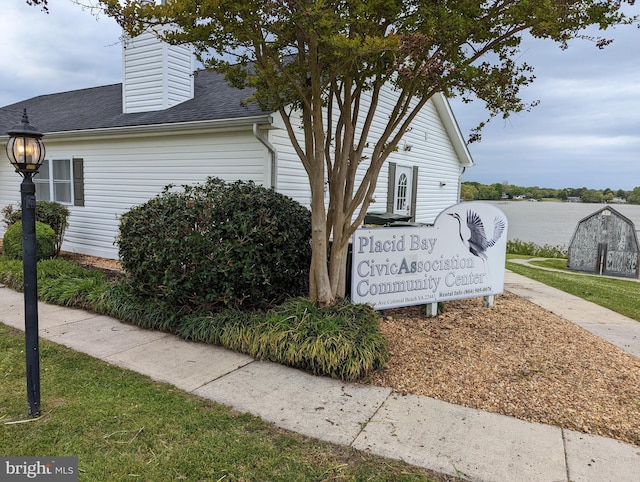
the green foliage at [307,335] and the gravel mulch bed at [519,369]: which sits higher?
the green foliage at [307,335]

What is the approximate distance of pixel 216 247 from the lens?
15.3 ft

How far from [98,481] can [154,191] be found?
6.56m

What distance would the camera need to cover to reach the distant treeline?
1636 centimetres

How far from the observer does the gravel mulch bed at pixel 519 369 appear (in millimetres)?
3211

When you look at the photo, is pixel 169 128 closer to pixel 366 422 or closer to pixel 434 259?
pixel 434 259

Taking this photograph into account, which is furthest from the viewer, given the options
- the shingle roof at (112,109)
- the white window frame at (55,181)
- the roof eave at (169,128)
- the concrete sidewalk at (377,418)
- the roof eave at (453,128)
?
the roof eave at (453,128)

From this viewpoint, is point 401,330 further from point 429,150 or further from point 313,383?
point 429,150

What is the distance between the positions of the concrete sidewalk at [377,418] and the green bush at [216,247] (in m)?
0.65

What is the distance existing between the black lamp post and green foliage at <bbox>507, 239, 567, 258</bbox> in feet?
55.7

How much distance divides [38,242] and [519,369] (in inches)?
328

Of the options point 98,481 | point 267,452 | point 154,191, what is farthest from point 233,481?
point 154,191

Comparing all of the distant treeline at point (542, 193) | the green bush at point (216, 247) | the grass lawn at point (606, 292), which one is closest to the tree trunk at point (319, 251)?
the green bush at point (216, 247)

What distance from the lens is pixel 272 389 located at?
137 inches

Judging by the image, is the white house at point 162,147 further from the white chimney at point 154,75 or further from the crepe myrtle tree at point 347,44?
the crepe myrtle tree at point 347,44
